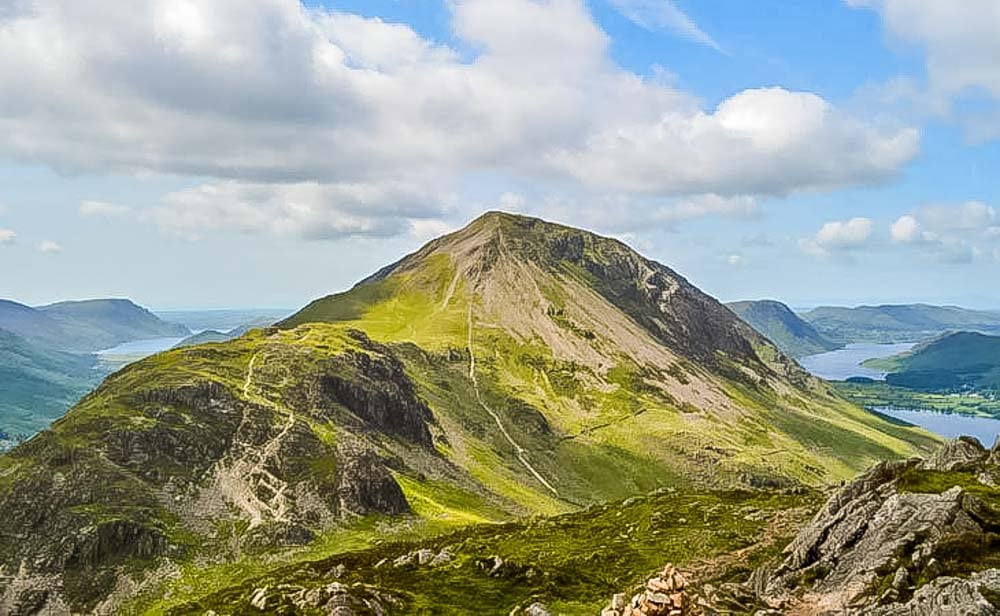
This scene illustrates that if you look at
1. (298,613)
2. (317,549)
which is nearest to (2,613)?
(317,549)

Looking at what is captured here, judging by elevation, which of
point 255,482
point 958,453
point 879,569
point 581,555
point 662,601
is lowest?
point 255,482

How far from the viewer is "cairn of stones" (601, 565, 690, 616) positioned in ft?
137

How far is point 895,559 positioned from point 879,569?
3.90ft

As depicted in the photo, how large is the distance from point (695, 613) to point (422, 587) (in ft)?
129

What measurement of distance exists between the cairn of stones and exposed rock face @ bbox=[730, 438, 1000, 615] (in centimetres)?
744

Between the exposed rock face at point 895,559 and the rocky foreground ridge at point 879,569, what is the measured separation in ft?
0.21

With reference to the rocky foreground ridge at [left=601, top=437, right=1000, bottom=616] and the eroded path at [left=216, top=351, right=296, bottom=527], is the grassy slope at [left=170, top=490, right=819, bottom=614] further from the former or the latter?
the eroded path at [left=216, top=351, right=296, bottom=527]

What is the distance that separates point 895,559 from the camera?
47.3 m

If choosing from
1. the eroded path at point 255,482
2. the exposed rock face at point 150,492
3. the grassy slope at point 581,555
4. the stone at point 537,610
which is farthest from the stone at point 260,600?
the eroded path at point 255,482

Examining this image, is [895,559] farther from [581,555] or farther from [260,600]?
[260,600]

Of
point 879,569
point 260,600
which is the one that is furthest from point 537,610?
point 260,600

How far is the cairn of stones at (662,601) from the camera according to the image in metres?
41.7

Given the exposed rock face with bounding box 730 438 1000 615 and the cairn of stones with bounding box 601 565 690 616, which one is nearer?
the exposed rock face with bounding box 730 438 1000 615

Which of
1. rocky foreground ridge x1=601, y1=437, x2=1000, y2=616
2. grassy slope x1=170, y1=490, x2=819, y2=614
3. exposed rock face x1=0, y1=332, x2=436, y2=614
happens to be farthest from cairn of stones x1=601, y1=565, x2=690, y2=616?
exposed rock face x1=0, y1=332, x2=436, y2=614
